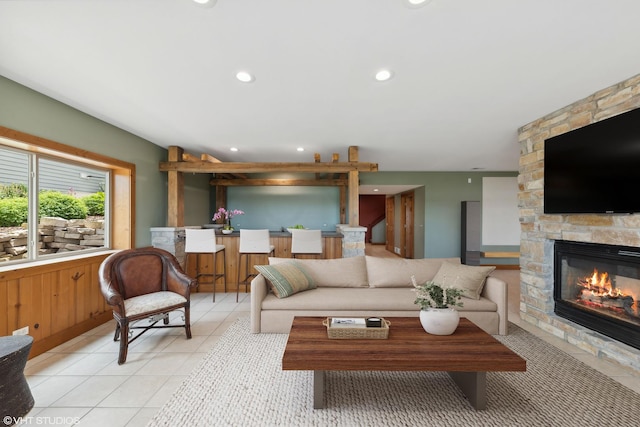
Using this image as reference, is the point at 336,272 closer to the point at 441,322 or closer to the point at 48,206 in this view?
the point at 441,322

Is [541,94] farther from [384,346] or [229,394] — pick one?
[229,394]

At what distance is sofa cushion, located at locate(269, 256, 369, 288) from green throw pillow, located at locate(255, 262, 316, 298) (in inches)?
5.6

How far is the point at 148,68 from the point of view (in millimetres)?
2139

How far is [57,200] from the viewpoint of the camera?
3008mm

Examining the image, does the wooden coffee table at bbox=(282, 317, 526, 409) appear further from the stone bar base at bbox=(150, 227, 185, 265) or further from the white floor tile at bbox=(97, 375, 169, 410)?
the stone bar base at bbox=(150, 227, 185, 265)

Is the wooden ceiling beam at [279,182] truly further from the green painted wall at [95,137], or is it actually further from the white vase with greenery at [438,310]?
the white vase with greenery at [438,310]

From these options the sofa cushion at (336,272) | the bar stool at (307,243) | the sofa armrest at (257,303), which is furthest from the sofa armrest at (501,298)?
the sofa armrest at (257,303)

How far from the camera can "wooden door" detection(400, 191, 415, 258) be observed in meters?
7.82

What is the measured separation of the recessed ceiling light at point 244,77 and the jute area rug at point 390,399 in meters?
2.38

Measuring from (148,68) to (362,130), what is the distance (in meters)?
2.41

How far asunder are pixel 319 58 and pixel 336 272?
233 cm

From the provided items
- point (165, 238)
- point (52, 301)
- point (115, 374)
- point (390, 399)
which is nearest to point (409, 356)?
point (390, 399)

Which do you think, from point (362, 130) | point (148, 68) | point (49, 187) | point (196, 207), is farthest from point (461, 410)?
point (196, 207)

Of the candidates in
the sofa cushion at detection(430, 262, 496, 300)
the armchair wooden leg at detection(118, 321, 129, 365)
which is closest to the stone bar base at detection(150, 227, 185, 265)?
the armchair wooden leg at detection(118, 321, 129, 365)
